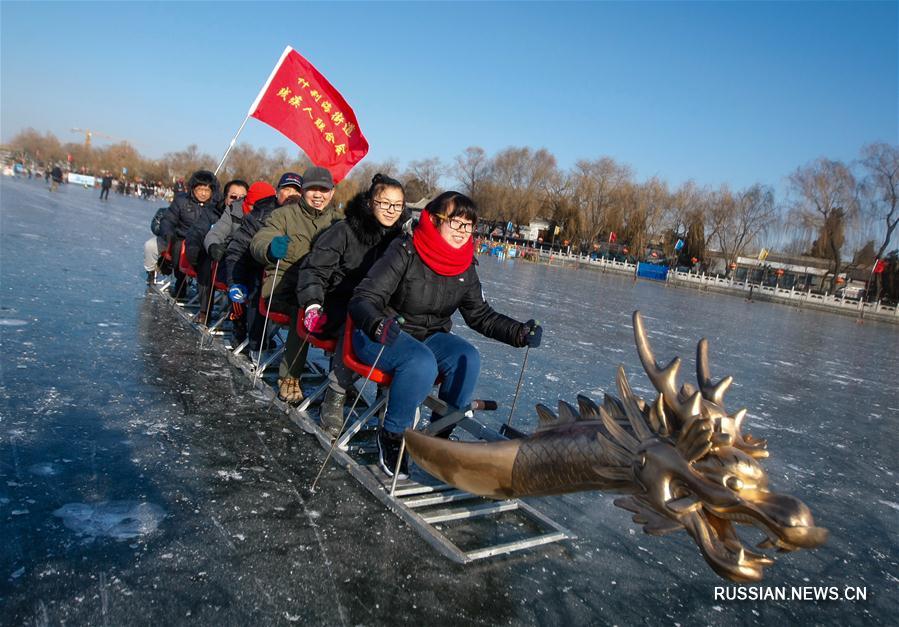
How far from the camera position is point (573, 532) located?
3.10 meters

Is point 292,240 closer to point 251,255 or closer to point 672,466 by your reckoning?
point 251,255

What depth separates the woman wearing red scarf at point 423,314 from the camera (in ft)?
10.4

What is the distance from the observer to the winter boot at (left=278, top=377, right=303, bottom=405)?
14.7ft

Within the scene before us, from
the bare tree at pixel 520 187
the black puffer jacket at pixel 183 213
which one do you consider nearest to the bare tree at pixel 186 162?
the bare tree at pixel 520 187

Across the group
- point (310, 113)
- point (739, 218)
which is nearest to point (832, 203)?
point (739, 218)

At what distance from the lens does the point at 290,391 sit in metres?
4.50

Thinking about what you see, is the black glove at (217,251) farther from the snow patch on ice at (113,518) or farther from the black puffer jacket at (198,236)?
Answer: the snow patch on ice at (113,518)

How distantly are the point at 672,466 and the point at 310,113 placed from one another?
6245mm

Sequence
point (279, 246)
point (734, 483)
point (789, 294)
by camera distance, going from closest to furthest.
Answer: point (734, 483) < point (279, 246) < point (789, 294)

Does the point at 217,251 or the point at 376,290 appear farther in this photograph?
the point at 217,251

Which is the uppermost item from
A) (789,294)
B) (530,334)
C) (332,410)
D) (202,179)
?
(202,179)

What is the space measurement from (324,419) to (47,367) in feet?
7.03

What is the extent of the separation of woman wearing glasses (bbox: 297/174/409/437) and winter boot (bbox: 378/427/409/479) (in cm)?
68

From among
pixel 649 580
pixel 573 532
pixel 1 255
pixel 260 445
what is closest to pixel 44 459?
pixel 260 445
